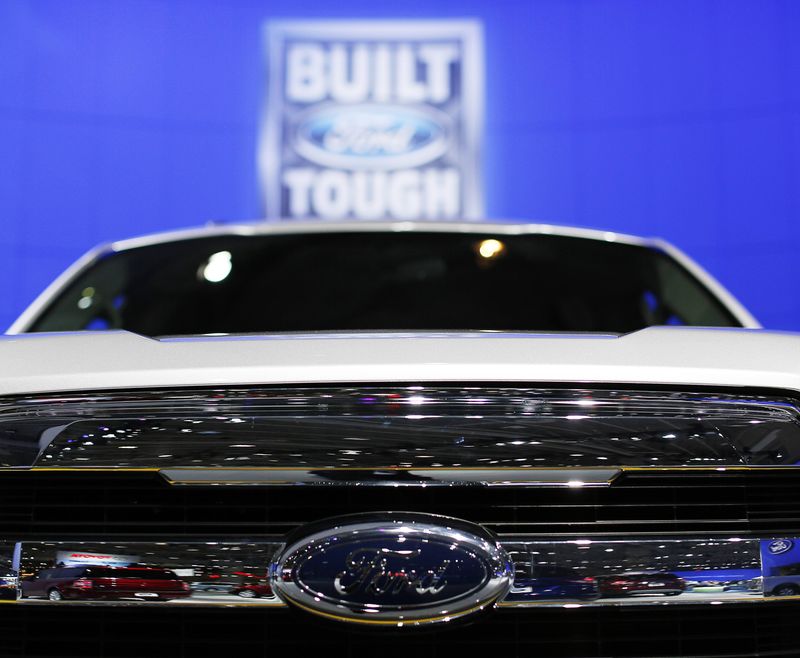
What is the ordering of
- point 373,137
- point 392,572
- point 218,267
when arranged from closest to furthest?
point 392,572 < point 218,267 < point 373,137

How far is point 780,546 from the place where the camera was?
1.28 m

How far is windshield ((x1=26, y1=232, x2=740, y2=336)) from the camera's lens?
9.43 ft

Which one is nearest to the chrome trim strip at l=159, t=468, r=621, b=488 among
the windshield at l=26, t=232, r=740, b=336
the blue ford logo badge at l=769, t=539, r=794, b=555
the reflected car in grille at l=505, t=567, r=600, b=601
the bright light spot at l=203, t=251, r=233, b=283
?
the reflected car in grille at l=505, t=567, r=600, b=601

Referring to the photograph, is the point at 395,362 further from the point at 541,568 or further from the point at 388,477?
the point at 541,568

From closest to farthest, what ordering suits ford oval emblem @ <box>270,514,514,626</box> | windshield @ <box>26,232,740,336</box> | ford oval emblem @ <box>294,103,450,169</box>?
ford oval emblem @ <box>270,514,514,626</box>, windshield @ <box>26,232,740,336</box>, ford oval emblem @ <box>294,103,450,169</box>

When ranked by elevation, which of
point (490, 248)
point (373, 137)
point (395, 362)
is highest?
point (373, 137)

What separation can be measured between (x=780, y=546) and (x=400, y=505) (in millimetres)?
544

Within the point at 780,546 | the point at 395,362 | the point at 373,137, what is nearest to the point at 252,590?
the point at 395,362

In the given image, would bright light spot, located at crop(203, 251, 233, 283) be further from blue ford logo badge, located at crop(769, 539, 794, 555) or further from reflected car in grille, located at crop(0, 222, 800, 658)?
blue ford logo badge, located at crop(769, 539, 794, 555)

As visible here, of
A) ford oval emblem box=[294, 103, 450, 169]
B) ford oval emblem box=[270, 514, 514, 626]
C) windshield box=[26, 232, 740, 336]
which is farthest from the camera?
ford oval emblem box=[294, 103, 450, 169]

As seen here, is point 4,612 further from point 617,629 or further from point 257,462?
point 617,629

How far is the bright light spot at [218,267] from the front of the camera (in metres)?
2.91

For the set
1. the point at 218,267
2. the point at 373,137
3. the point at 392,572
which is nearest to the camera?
the point at 392,572

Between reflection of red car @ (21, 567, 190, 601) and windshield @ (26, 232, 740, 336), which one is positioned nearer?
reflection of red car @ (21, 567, 190, 601)
